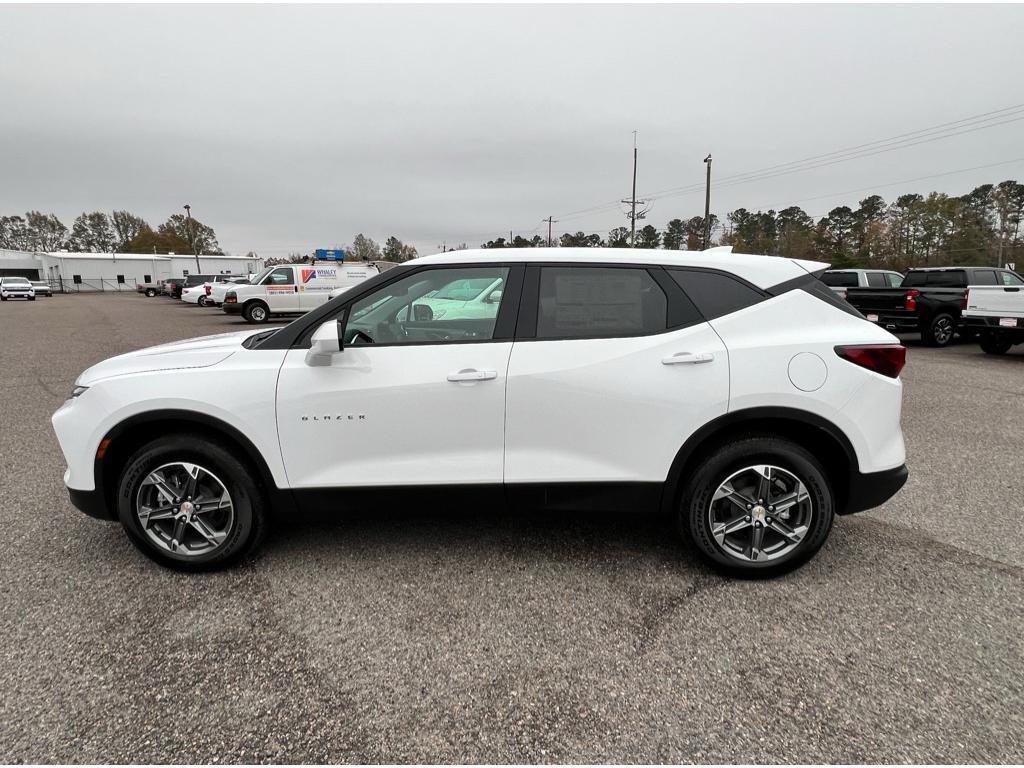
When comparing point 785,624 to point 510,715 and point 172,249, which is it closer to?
point 510,715

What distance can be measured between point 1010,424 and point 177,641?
765 centimetres

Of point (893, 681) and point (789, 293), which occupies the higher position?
point (789, 293)

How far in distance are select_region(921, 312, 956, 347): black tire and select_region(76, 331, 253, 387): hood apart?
14508mm

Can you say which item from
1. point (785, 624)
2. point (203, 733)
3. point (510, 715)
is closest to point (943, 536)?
point (785, 624)

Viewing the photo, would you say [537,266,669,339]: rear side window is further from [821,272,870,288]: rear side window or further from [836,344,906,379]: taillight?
[821,272,870,288]: rear side window

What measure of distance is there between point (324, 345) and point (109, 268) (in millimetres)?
92777

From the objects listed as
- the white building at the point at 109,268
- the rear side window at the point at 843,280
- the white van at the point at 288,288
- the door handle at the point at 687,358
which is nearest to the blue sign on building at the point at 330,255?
the white van at the point at 288,288

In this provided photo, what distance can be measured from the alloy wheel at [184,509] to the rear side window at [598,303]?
1857mm

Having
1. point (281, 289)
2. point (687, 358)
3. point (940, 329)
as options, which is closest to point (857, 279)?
point (940, 329)

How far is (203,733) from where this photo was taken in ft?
6.61

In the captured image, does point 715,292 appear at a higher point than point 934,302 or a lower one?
higher

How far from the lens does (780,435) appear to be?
115 inches

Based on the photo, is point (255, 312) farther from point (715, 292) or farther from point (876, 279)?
point (715, 292)

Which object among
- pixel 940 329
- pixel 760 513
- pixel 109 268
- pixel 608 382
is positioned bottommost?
pixel 940 329
